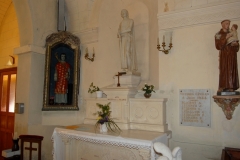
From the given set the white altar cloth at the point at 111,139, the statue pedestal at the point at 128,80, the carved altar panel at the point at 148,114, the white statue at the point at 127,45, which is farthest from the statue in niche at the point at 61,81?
the carved altar panel at the point at 148,114

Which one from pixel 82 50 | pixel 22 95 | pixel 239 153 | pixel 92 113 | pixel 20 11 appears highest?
pixel 20 11

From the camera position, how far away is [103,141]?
3.34 meters

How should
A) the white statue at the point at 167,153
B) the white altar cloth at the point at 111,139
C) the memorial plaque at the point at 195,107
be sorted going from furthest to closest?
1. the memorial plaque at the point at 195,107
2. the white altar cloth at the point at 111,139
3. the white statue at the point at 167,153

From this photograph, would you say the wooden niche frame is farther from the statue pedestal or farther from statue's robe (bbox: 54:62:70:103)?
the statue pedestal

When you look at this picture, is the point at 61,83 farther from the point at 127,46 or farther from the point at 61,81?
the point at 127,46

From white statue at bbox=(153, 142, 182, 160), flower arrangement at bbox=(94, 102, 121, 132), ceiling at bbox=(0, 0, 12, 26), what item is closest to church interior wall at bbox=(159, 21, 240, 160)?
flower arrangement at bbox=(94, 102, 121, 132)

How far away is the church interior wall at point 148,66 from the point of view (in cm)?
350

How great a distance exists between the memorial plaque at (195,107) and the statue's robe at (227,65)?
0.35m

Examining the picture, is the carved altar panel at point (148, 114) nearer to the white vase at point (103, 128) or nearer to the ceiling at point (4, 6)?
the white vase at point (103, 128)

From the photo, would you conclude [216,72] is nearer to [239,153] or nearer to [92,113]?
[239,153]

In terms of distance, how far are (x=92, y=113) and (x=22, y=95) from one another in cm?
194

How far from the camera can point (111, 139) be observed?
3.24 meters

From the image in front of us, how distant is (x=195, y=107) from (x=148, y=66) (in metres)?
1.51

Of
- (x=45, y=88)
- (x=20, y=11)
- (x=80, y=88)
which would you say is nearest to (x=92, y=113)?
(x=80, y=88)
